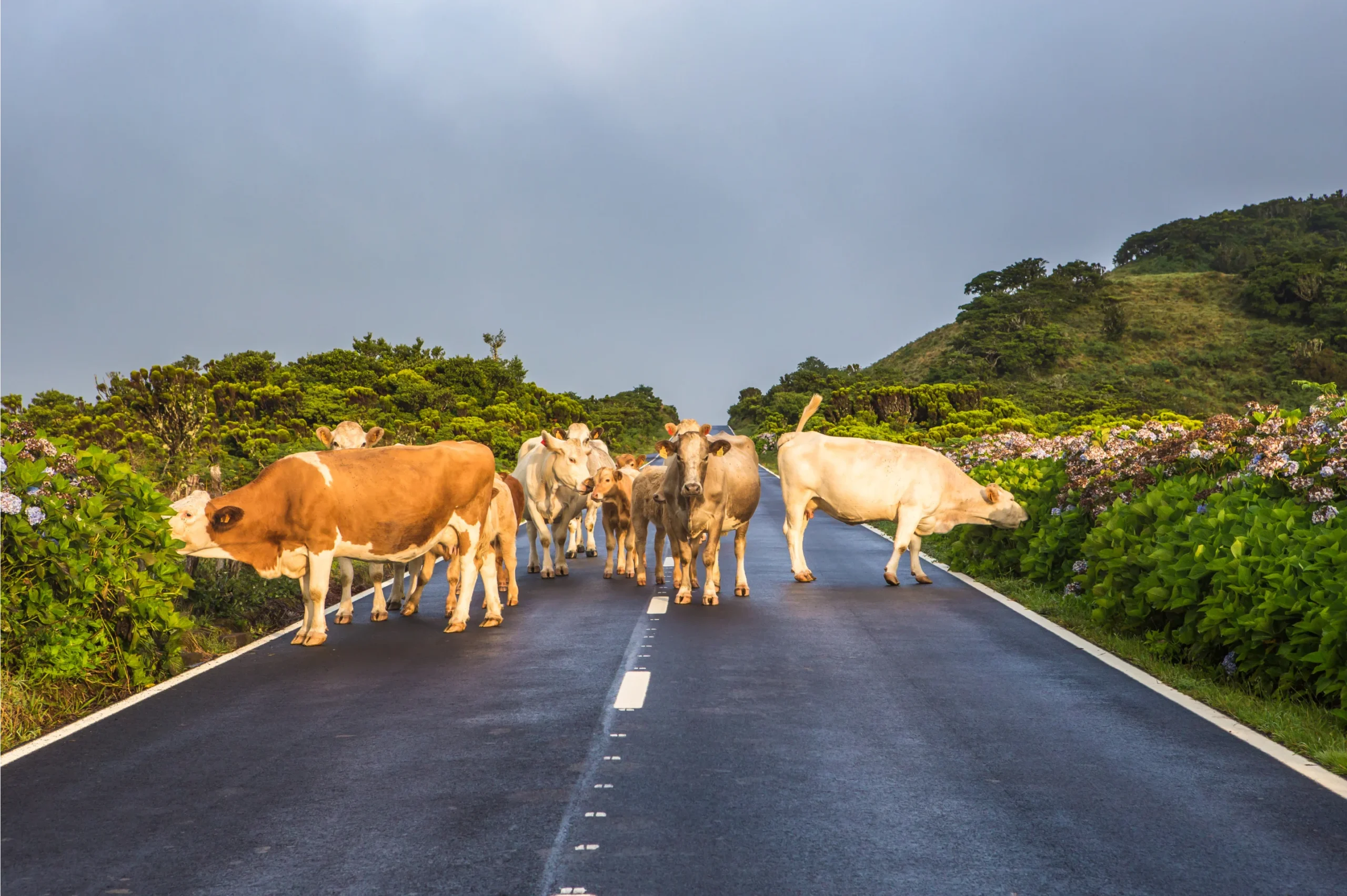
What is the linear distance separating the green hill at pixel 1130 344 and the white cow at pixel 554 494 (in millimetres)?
44353

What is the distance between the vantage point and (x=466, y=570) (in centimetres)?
1130

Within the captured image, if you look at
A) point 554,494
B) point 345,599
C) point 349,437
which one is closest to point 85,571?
point 345,599

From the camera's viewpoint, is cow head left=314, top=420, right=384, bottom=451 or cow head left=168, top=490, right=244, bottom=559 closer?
cow head left=168, top=490, right=244, bottom=559

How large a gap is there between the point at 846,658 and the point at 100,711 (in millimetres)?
5605

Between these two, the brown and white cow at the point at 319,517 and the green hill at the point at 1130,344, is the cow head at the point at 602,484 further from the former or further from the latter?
the green hill at the point at 1130,344

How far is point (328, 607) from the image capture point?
1293 cm

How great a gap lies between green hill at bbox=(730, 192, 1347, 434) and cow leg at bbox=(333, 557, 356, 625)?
1919 inches

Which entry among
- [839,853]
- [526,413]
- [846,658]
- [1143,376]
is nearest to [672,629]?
[846,658]

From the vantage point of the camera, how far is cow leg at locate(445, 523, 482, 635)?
11.0 metres

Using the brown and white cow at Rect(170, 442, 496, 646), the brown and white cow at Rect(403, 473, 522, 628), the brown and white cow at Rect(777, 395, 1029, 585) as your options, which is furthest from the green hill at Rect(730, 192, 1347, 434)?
the brown and white cow at Rect(170, 442, 496, 646)

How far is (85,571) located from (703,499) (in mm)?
6760

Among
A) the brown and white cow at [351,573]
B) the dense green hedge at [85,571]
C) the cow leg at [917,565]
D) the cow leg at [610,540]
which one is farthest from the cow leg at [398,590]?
the cow leg at [917,565]

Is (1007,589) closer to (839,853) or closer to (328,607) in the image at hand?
(328,607)

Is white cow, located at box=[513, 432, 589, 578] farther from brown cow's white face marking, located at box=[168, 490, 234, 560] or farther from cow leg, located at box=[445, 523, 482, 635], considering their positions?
brown cow's white face marking, located at box=[168, 490, 234, 560]
